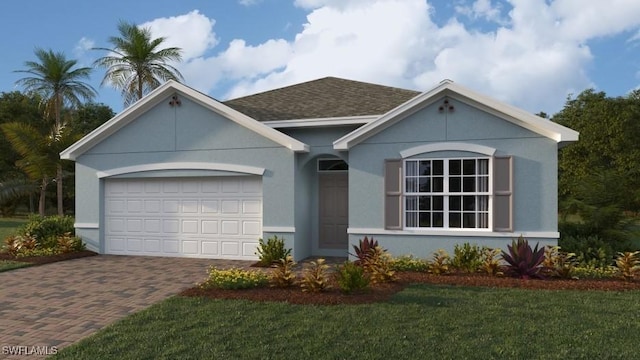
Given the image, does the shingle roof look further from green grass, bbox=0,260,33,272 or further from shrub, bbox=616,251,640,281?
green grass, bbox=0,260,33,272

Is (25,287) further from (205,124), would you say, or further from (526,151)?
(526,151)

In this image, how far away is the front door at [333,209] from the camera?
12297mm

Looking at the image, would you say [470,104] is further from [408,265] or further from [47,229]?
[47,229]

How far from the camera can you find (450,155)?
10.2m

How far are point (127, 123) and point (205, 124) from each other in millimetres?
2470

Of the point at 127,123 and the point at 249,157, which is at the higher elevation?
the point at 127,123

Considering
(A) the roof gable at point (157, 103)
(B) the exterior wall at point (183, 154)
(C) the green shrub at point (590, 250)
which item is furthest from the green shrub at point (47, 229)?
(C) the green shrub at point (590, 250)

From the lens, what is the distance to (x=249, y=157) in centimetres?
1158

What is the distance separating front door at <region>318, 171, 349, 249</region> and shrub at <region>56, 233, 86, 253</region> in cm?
684

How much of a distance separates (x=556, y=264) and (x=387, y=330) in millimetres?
4909

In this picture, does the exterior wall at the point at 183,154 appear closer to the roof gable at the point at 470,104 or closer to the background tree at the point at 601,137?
the roof gable at the point at 470,104

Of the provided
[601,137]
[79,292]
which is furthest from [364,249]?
[601,137]

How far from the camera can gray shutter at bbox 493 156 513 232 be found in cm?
978

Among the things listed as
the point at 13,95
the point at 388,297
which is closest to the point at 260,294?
the point at 388,297
